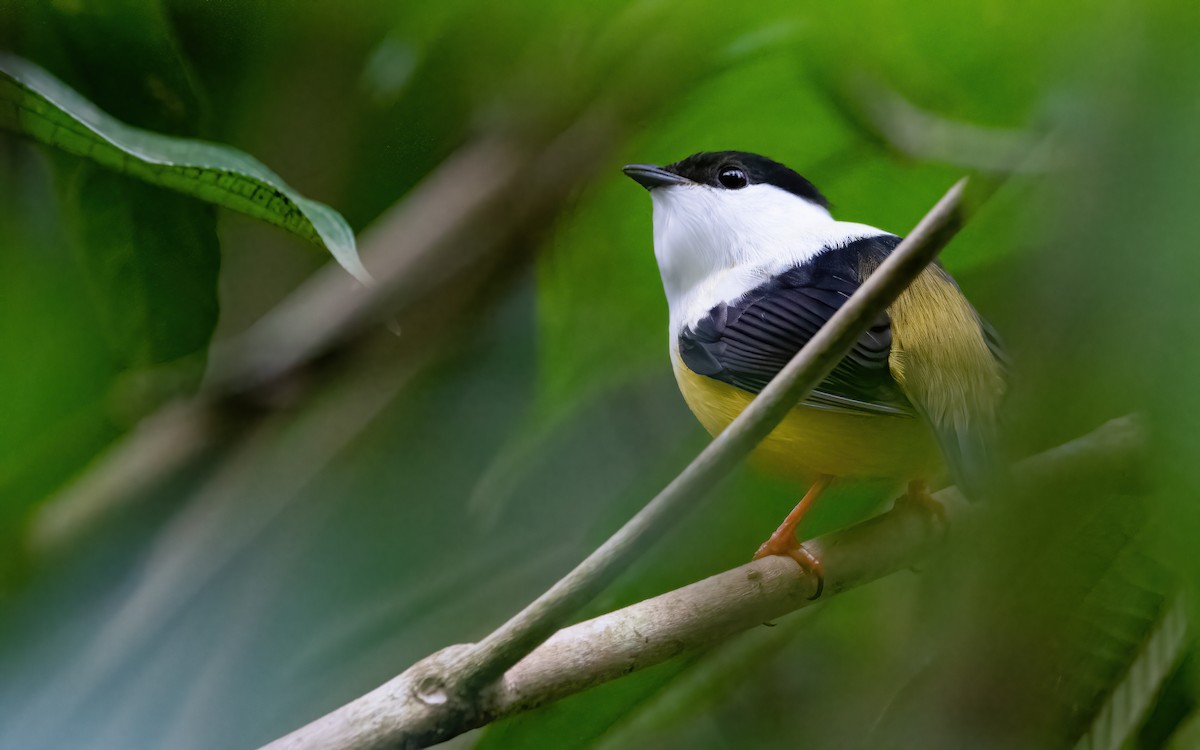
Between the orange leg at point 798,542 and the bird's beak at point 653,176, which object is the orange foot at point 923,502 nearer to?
the orange leg at point 798,542

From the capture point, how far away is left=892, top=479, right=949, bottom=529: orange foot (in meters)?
0.69

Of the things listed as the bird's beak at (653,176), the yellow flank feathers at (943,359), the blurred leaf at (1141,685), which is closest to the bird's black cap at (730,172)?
the bird's beak at (653,176)

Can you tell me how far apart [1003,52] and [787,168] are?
0.17 metres

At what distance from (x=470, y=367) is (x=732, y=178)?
289mm

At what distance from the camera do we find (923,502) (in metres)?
0.70

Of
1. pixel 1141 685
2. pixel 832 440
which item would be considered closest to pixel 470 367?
pixel 832 440

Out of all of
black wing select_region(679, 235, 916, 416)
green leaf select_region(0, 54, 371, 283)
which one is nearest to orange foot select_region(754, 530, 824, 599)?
black wing select_region(679, 235, 916, 416)

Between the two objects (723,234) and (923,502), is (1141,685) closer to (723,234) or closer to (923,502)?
(923,502)

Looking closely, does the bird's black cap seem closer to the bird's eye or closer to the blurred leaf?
the bird's eye

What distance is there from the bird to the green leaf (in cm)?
26

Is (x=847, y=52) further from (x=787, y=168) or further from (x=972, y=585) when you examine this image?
(x=972, y=585)

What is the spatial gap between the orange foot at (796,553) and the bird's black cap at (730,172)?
0.27 m

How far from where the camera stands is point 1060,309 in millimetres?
650

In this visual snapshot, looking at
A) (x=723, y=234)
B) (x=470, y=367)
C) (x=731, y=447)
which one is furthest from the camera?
(x=470, y=367)
